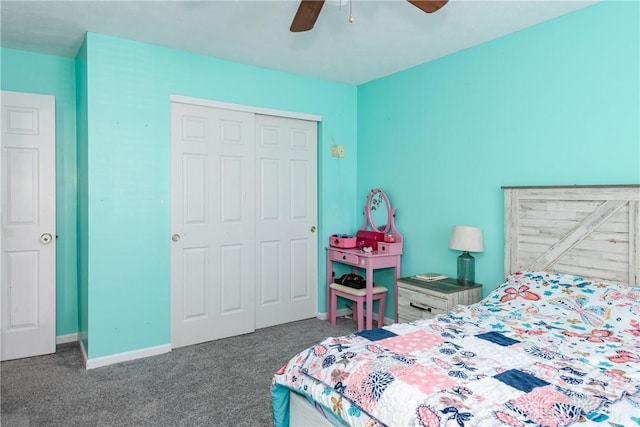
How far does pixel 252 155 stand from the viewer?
152 inches

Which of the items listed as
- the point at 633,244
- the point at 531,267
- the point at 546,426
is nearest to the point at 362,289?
the point at 531,267

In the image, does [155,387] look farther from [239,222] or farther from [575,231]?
[575,231]

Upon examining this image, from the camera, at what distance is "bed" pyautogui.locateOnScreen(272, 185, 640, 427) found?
137 cm

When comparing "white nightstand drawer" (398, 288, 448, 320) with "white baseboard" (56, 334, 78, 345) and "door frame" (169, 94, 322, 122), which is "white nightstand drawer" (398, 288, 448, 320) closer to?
"door frame" (169, 94, 322, 122)

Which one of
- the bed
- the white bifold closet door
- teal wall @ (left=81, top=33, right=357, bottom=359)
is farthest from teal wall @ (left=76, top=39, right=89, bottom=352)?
the bed

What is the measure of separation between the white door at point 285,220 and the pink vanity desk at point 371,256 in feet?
0.92

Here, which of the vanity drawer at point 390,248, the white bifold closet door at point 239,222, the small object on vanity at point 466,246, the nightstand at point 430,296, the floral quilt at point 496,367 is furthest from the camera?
the vanity drawer at point 390,248

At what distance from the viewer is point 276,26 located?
293cm

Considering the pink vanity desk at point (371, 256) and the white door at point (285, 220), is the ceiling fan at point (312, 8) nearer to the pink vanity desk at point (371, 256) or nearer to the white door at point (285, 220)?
the white door at point (285, 220)

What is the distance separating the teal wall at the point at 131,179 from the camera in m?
3.08

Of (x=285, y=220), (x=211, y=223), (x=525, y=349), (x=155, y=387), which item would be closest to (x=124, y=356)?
(x=155, y=387)

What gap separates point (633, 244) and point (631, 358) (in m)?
0.88

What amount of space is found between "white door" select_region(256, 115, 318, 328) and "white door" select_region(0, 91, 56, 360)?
1.70 metres

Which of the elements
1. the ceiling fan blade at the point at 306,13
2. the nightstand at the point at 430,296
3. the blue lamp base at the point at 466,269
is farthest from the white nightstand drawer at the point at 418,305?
the ceiling fan blade at the point at 306,13
